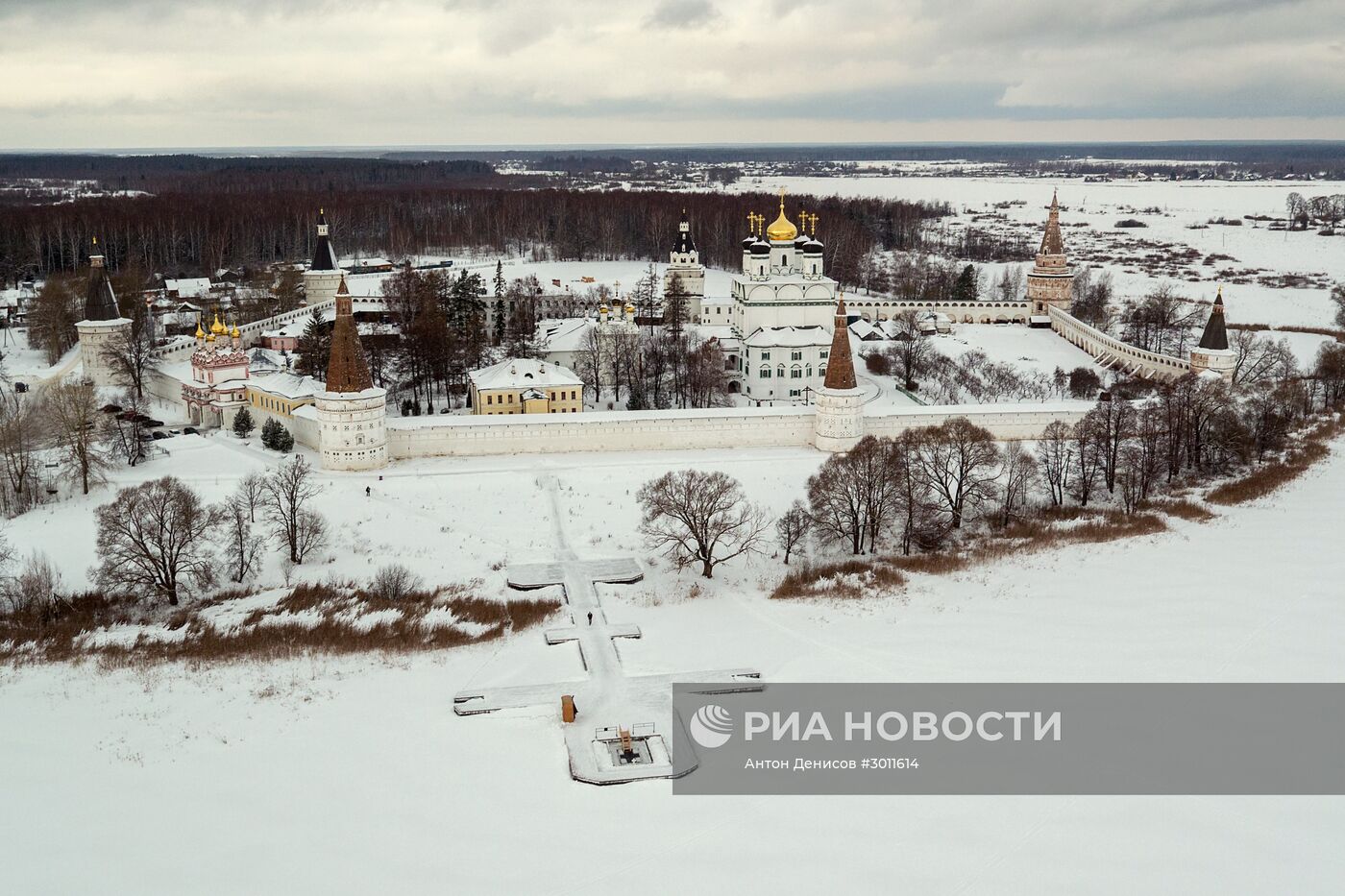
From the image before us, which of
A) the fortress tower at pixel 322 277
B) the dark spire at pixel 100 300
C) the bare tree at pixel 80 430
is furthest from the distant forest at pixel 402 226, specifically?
the bare tree at pixel 80 430

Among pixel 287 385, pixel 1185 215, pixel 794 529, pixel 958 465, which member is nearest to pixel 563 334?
pixel 287 385

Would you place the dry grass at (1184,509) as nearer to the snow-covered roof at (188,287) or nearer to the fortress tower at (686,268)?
the fortress tower at (686,268)

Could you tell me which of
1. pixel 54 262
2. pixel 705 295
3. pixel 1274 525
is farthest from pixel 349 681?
pixel 54 262

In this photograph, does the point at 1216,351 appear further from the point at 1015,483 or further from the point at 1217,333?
the point at 1015,483

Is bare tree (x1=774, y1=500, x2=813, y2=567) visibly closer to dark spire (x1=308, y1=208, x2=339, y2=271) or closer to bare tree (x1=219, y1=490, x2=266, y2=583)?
bare tree (x1=219, y1=490, x2=266, y2=583)

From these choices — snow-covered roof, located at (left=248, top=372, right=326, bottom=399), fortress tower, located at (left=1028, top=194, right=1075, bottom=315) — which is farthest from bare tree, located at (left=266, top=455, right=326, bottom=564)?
fortress tower, located at (left=1028, top=194, right=1075, bottom=315)

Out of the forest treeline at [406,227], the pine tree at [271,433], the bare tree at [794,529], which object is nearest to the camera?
the bare tree at [794,529]
